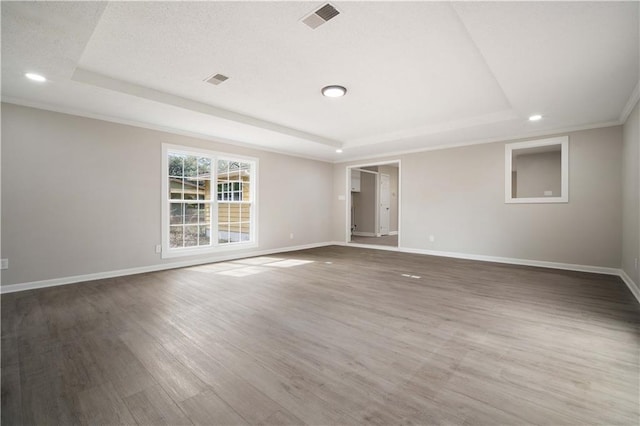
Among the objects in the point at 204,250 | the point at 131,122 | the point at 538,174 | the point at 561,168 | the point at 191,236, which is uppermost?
the point at 131,122

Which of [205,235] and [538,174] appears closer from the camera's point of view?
[205,235]

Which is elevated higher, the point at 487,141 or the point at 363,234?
the point at 487,141

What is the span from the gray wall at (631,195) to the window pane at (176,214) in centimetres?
652

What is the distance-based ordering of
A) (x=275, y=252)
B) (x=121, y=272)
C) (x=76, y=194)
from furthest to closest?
(x=275, y=252) → (x=121, y=272) → (x=76, y=194)

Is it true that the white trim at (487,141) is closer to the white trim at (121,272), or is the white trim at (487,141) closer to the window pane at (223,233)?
the window pane at (223,233)

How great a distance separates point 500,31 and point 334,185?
614 cm

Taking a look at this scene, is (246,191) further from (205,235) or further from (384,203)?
(384,203)

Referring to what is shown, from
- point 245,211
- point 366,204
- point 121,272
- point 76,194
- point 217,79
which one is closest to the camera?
point 217,79

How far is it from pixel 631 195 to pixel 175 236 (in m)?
6.87

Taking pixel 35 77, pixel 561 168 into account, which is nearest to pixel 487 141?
pixel 561 168

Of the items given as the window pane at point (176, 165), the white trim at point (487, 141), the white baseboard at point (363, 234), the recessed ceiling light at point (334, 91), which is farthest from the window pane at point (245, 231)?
the white baseboard at point (363, 234)

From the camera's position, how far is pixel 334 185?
26.9 feet

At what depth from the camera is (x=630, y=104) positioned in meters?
3.61

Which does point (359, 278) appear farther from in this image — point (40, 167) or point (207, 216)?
point (40, 167)
